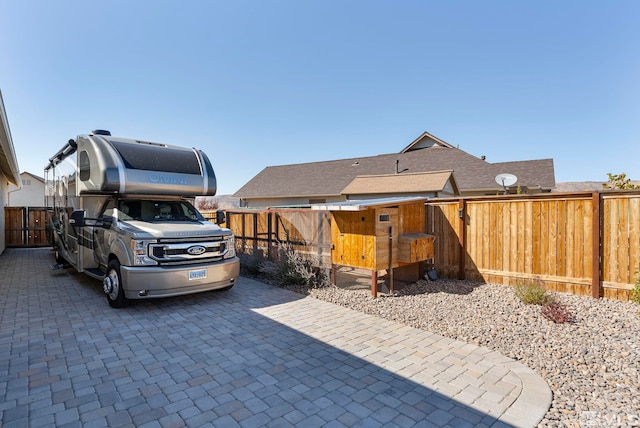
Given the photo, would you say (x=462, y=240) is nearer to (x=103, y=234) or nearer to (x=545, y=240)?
Answer: (x=545, y=240)

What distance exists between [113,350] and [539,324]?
20.0 ft

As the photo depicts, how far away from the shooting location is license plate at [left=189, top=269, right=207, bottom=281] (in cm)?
579

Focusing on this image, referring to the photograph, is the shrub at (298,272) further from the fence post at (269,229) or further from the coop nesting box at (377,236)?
the fence post at (269,229)

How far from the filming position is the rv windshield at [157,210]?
6.41 meters

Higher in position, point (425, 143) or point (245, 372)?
point (425, 143)

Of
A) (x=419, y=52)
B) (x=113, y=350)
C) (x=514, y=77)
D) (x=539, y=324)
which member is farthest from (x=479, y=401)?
(x=514, y=77)

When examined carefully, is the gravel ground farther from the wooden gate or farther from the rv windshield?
the wooden gate

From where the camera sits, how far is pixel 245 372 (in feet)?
11.7

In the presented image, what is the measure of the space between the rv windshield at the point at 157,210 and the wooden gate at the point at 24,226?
41.2ft

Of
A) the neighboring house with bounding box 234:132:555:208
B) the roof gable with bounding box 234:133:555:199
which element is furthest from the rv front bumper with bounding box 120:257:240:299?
the roof gable with bounding box 234:133:555:199

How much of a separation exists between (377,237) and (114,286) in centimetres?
513

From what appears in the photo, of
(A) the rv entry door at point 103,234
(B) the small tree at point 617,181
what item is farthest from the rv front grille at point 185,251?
(B) the small tree at point 617,181

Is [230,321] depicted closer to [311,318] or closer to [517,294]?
[311,318]

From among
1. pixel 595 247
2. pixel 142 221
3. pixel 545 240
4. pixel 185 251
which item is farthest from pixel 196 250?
pixel 595 247
